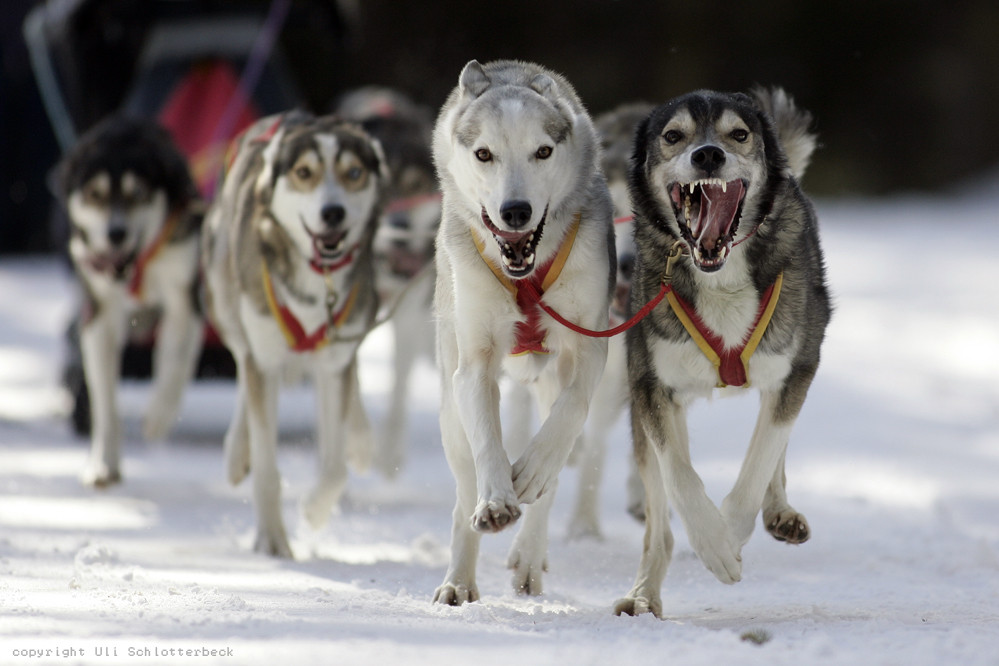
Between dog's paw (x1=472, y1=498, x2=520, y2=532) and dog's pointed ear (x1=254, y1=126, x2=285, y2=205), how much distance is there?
6.31 ft

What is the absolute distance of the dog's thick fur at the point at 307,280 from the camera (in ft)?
14.8

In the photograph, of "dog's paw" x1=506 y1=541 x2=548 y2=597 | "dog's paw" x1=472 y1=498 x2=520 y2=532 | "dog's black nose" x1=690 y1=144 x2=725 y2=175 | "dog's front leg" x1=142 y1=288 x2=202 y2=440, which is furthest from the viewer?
"dog's front leg" x1=142 y1=288 x2=202 y2=440

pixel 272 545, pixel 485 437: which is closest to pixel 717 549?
pixel 485 437

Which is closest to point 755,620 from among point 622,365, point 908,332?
point 622,365

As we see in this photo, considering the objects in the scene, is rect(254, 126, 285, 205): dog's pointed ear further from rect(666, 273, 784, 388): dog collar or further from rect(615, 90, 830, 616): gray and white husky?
rect(666, 273, 784, 388): dog collar

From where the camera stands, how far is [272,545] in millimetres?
4426

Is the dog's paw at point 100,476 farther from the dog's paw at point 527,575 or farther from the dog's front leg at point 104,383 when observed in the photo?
the dog's paw at point 527,575

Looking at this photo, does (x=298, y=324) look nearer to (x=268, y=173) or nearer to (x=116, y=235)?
(x=268, y=173)

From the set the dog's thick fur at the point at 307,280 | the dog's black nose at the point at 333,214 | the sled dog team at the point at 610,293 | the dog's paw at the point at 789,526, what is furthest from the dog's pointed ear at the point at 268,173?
the dog's paw at the point at 789,526

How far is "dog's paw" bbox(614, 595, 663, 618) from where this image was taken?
3.28m

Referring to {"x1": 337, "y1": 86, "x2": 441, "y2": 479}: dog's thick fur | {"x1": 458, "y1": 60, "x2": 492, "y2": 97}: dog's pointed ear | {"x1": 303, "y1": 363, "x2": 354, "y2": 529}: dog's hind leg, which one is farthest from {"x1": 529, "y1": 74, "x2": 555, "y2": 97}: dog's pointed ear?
{"x1": 337, "y1": 86, "x2": 441, "y2": 479}: dog's thick fur

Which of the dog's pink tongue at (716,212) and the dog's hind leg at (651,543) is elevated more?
the dog's pink tongue at (716,212)

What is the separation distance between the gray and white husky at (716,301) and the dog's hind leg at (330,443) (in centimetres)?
149

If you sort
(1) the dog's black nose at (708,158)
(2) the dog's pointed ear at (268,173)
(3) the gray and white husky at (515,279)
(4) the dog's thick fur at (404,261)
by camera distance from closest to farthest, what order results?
(1) the dog's black nose at (708,158) < (3) the gray and white husky at (515,279) < (2) the dog's pointed ear at (268,173) < (4) the dog's thick fur at (404,261)
